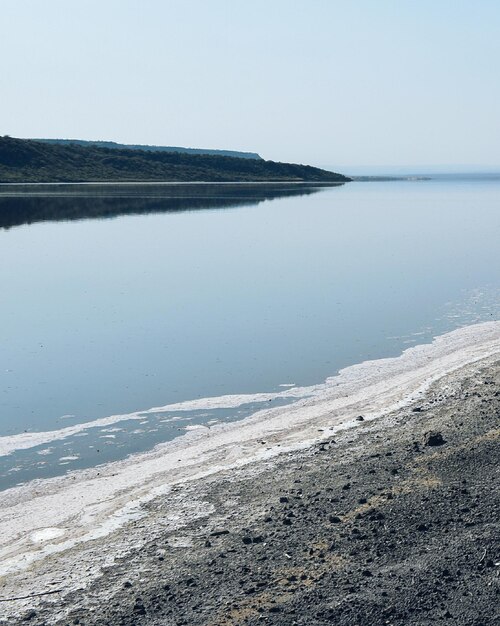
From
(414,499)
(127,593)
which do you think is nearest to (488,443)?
(414,499)

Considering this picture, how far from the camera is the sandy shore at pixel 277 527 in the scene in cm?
946

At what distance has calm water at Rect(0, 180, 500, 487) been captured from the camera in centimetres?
1870

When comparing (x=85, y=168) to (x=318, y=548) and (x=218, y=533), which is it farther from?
(x=318, y=548)

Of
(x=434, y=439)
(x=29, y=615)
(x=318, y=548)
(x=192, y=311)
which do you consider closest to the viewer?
(x=29, y=615)

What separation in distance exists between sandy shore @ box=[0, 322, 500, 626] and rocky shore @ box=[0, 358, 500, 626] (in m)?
0.02

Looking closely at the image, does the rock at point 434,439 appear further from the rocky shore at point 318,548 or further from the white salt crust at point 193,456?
the white salt crust at point 193,456

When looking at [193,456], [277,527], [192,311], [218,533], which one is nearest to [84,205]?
[192,311]

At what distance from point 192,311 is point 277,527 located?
19085 millimetres

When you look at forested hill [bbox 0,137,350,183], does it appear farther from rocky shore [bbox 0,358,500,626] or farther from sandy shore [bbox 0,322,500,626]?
rocky shore [bbox 0,358,500,626]

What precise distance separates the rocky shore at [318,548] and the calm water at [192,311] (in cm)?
399

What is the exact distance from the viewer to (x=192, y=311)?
30.2 metres

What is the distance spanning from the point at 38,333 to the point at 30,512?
13723 millimetres

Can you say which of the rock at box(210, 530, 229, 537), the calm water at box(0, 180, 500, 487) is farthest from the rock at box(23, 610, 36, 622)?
the calm water at box(0, 180, 500, 487)

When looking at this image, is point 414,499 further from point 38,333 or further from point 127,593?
point 38,333
